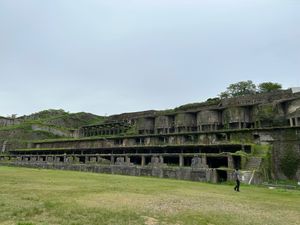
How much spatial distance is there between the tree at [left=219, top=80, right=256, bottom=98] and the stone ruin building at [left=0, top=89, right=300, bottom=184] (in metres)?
19.2

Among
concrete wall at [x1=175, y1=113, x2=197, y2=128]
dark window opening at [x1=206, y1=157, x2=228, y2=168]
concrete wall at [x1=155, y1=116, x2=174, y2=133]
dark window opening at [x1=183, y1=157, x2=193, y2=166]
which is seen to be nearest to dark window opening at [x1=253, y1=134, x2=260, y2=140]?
dark window opening at [x1=206, y1=157, x2=228, y2=168]

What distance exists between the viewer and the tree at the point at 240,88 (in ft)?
251

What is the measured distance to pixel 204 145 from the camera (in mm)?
37219

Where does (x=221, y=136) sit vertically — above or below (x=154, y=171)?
above

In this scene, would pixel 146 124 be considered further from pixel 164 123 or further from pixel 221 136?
pixel 221 136

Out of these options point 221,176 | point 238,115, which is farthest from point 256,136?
point 221,176

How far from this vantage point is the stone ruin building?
1203 inches

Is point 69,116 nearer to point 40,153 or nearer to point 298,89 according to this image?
point 40,153

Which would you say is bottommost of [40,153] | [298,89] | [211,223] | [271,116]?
[211,223]

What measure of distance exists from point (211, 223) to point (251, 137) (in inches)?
1199

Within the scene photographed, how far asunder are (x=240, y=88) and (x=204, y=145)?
45.5 m

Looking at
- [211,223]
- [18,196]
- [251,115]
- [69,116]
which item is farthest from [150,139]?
[69,116]

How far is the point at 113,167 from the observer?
37656 mm

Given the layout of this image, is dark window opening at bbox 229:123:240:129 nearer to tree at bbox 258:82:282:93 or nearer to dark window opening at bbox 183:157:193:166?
dark window opening at bbox 183:157:193:166
